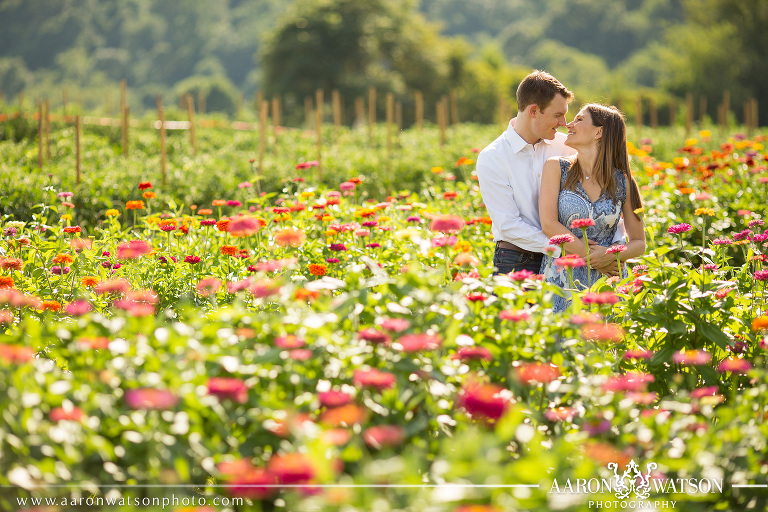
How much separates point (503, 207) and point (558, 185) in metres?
0.27

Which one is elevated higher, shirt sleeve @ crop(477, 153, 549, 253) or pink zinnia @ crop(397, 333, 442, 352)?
shirt sleeve @ crop(477, 153, 549, 253)

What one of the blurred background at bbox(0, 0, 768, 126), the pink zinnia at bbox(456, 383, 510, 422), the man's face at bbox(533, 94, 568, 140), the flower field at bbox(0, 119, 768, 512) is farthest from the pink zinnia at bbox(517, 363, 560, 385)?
the blurred background at bbox(0, 0, 768, 126)

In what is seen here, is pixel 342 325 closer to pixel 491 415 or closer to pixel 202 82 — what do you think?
pixel 491 415

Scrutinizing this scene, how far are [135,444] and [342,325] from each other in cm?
69

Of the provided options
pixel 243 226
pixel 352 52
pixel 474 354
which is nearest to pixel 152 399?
pixel 474 354

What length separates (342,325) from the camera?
2.05m

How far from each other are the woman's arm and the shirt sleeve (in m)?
0.06

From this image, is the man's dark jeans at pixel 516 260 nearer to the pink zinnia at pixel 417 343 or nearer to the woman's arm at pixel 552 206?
the woman's arm at pixel 552 206

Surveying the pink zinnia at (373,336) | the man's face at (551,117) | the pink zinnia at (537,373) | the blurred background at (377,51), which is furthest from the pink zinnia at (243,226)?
the blurred background at (377,51)

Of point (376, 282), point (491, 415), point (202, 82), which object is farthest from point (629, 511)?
point (202, 82)

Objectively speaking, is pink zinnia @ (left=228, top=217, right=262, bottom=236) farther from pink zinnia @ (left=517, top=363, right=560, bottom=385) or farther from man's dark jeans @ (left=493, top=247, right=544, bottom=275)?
man's dark jeans @ (left=493, top=247, right=544, bottom=275)

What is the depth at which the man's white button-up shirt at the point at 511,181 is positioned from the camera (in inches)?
122

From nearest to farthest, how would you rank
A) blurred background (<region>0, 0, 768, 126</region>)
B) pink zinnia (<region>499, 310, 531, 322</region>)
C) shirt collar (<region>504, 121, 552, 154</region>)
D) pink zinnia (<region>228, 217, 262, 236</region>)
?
pink zinnia (<region>499, 310, 531, 322</region>)
pink zinnia (<region>228, 217, 262, 236</region>)
shirt collar (<region>504, 121, 552, 154</region>)
blurred background (<region>0, 0, 768, 126</region>)

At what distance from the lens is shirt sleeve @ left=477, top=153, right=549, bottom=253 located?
3.04 meters
